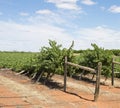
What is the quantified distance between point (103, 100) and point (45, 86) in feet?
8.88

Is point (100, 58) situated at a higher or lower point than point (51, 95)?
higher

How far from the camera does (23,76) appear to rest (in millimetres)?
15820

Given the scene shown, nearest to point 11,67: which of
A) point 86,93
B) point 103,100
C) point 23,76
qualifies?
→ point 23,76

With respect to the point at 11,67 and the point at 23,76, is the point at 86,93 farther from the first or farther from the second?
the point at 11,67

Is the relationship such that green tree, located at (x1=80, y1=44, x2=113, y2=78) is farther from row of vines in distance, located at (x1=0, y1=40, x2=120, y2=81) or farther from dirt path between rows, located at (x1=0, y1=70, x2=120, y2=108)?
dirt path between rows, located at (x1=0, y1=70, x2=120, y2=108)

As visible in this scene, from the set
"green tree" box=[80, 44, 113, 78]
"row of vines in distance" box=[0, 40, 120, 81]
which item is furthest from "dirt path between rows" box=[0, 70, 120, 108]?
"green tree" box=[80, 44, 113, 78]

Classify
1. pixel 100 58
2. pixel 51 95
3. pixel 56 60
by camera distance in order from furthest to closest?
1. pixel 100 58
2. pixel 56 60
3. pixel 51 95

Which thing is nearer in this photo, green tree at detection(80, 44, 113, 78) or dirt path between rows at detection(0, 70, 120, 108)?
dirt path between rows at detection(0, 70, 120, 108)

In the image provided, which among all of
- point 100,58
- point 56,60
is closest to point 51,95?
point 56,60

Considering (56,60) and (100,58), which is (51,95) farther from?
(100,58)

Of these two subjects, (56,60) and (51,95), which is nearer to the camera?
(51,95)

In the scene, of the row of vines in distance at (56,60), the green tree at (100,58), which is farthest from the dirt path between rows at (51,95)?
the green tree at (100,58)

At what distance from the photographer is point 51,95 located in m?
12.1

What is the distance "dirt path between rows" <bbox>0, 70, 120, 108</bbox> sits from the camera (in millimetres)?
10779
